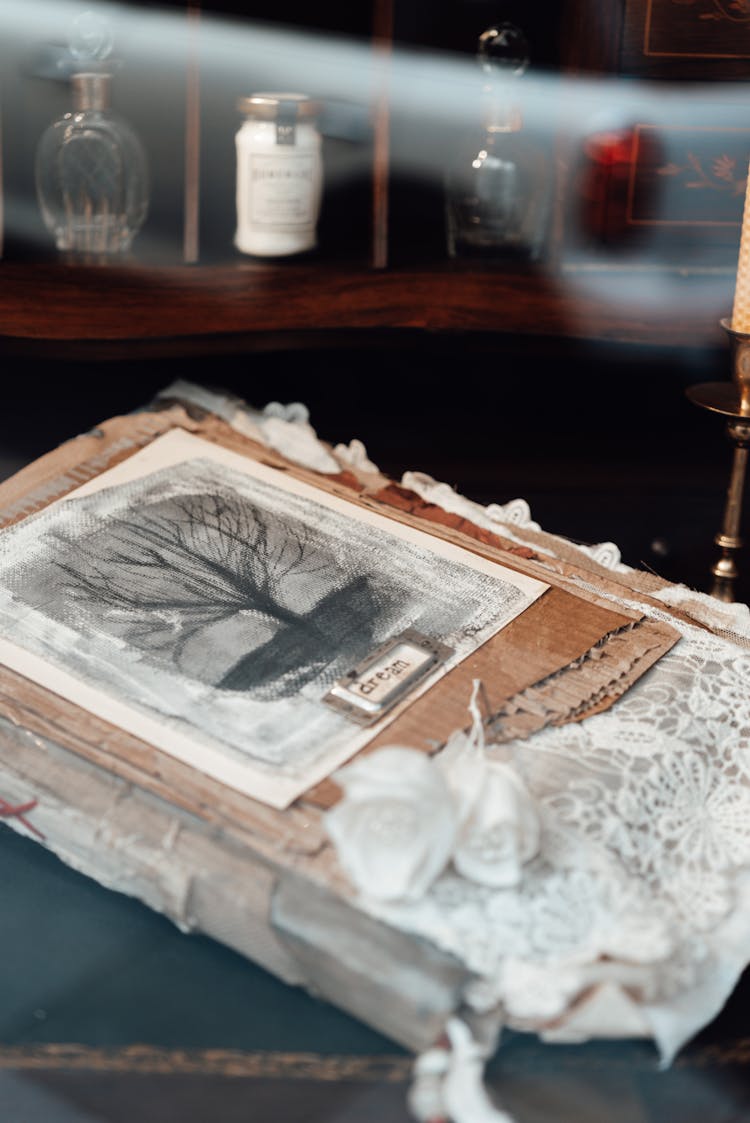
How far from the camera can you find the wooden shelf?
0.81 m

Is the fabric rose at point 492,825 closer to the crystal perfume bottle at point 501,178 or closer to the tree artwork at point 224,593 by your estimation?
the tree artwork at point 224,593

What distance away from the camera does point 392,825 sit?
0.51 m

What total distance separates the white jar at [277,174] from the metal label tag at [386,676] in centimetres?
33

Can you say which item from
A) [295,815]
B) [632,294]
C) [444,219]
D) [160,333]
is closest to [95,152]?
[160,333]

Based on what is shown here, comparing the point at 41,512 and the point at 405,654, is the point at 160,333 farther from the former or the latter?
the point at 405,654

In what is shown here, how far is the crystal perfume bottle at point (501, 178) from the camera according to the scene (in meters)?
0.85

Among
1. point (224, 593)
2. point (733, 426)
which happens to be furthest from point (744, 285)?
point (224, 593)

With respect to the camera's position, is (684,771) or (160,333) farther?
(160,333)

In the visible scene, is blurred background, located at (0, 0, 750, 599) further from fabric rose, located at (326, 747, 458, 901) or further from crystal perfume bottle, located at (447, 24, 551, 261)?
fabric rose, located at (326, 747, 458, 901)

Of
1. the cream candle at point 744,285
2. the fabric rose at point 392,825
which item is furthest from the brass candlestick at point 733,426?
the fabric rose at point 392,825

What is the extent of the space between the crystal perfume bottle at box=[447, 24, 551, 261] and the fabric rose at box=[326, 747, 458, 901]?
48 cm

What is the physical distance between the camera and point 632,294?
0.84m

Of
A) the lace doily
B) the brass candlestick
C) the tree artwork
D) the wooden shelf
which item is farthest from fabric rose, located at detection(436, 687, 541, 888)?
the wooden shelf

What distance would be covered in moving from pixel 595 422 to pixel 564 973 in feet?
1.71
